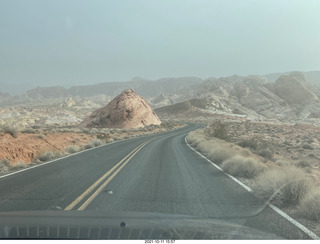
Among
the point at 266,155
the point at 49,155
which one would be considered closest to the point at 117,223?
the point at 49,155

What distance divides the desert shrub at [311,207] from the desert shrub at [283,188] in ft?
1.92

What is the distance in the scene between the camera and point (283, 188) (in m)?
7.90

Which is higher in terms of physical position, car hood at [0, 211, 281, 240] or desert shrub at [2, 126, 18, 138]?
car hood at [0, 211, 281, 240]

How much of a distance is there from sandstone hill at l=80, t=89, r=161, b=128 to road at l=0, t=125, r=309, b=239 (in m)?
56.1

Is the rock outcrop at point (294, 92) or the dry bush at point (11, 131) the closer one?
the dry bush at point (11, 131)

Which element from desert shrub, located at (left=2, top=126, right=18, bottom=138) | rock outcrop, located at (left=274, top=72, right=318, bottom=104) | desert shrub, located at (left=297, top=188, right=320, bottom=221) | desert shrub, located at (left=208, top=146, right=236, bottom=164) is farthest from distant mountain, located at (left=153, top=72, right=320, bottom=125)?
desert shrub, located at (left=297, top=188, right=320, bottom=221)

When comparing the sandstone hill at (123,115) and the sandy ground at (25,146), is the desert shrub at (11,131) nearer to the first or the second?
the sandy ground at (25,146)

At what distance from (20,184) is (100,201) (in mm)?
3590

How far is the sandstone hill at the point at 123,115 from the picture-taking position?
68.6 meters

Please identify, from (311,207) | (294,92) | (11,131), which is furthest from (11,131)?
(294,92)

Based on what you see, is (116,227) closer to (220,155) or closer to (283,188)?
(283,188)

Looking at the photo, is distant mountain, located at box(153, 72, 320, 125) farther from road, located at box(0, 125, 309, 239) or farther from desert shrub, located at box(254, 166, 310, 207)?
desert shrub, located at box(254, 166, 310, 207)

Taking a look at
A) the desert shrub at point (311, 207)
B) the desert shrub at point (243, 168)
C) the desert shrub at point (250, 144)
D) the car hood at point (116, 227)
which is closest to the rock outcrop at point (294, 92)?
the desert shrub at point (250, 144)

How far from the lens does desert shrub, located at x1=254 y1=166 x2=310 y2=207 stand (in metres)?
7.51
